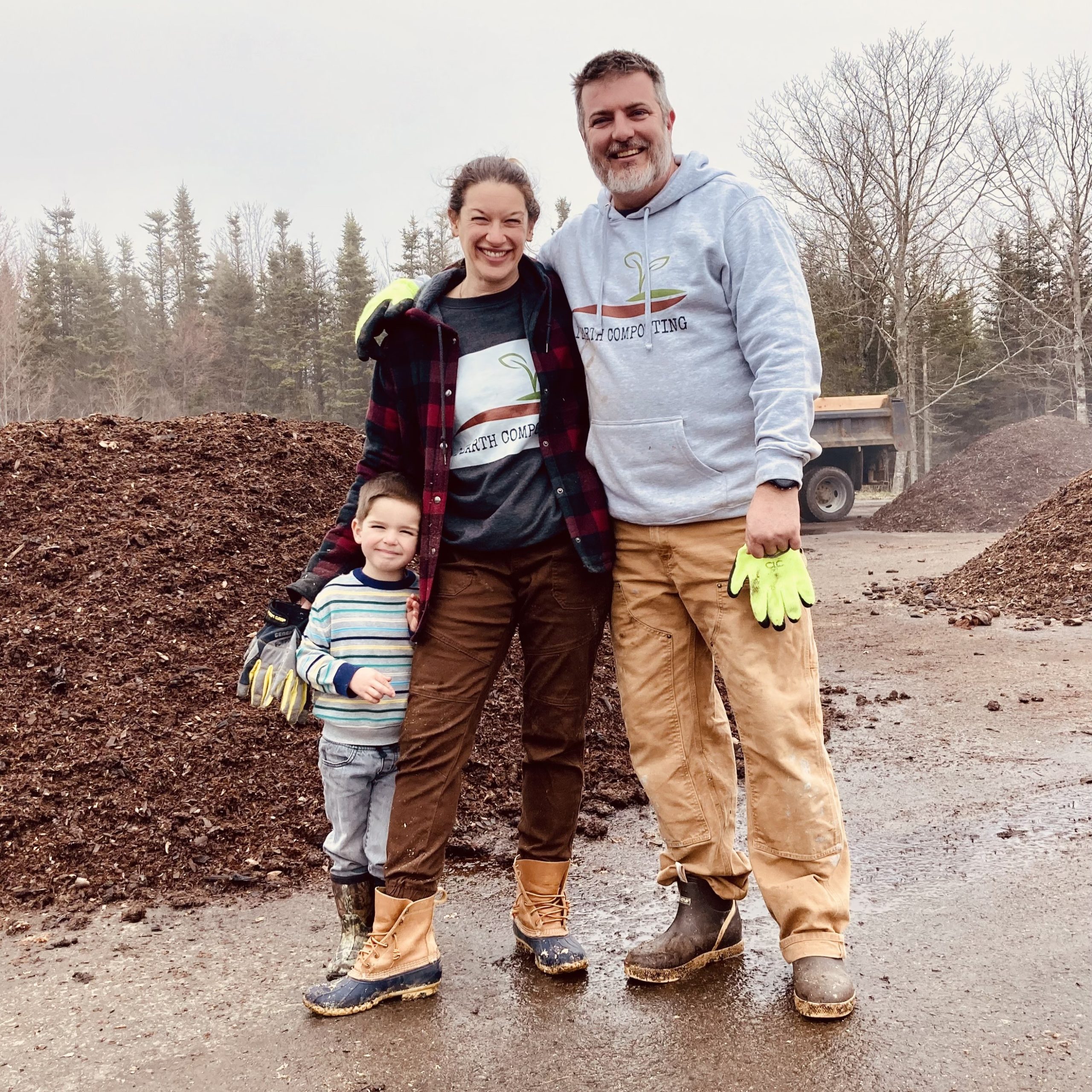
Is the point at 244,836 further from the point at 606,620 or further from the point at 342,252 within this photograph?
the point at 342,252

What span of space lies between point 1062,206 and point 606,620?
3031 centimetres

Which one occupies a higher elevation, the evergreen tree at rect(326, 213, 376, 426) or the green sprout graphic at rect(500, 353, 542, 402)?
the evergreen tree at rect(326, 213, 376, 426)

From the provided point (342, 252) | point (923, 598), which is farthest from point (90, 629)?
point (342, 252)

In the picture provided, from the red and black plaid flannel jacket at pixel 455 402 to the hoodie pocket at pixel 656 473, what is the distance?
68mm

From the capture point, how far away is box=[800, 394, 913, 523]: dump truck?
16984mm

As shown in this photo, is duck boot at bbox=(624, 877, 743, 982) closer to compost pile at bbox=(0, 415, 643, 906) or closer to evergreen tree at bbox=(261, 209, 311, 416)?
compost pile at bbox=(0, 415, 643, 906)

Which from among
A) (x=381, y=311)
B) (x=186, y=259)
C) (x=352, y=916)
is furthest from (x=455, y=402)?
(x=186, y=259)

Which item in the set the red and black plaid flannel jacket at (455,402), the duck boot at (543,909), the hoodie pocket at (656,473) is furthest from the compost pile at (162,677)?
the hoodie pocket at (656,473)

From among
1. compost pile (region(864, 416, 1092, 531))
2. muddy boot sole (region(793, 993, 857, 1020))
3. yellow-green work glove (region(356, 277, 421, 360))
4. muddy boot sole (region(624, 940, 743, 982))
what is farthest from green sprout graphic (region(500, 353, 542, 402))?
compost pile (region(864, 416, 1092, 531))

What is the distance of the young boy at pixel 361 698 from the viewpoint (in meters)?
2.47

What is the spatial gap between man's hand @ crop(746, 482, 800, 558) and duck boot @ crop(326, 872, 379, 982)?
1.25 m

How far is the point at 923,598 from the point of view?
8.01m

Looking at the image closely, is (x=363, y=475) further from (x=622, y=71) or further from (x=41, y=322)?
(x=41, y=322)

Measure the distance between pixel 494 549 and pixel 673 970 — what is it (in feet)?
3.57
